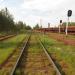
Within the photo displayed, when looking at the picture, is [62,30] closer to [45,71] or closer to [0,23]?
[0,23]

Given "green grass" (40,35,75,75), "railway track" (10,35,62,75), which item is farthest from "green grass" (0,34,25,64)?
"green grass" (40,35,75,75)

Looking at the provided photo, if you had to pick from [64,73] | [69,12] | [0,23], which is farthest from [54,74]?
[0,23]

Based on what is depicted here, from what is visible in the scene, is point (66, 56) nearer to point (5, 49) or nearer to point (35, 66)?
point (35, 66)

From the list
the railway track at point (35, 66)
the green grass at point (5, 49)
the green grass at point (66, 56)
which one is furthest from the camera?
the green grass at point (5, 49)

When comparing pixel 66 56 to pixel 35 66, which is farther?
pixel 66 56

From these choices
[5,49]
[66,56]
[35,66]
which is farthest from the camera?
[5,49]

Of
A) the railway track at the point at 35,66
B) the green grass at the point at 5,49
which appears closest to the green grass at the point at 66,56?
the railway track at the point at 35,66

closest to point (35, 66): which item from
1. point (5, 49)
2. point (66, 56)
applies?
point (66, 56)

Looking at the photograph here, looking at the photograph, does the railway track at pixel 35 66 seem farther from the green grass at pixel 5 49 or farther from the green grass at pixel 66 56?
the green grass at pixel 5 49

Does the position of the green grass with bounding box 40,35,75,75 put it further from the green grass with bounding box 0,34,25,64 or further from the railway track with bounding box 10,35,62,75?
the green grass with bounding box 0,34,25,64

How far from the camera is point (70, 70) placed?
31.0 feet

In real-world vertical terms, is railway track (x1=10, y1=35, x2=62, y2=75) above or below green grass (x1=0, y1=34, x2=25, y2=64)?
above

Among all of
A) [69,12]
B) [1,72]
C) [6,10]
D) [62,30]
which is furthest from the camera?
[6,10]

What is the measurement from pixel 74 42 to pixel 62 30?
3330cm
